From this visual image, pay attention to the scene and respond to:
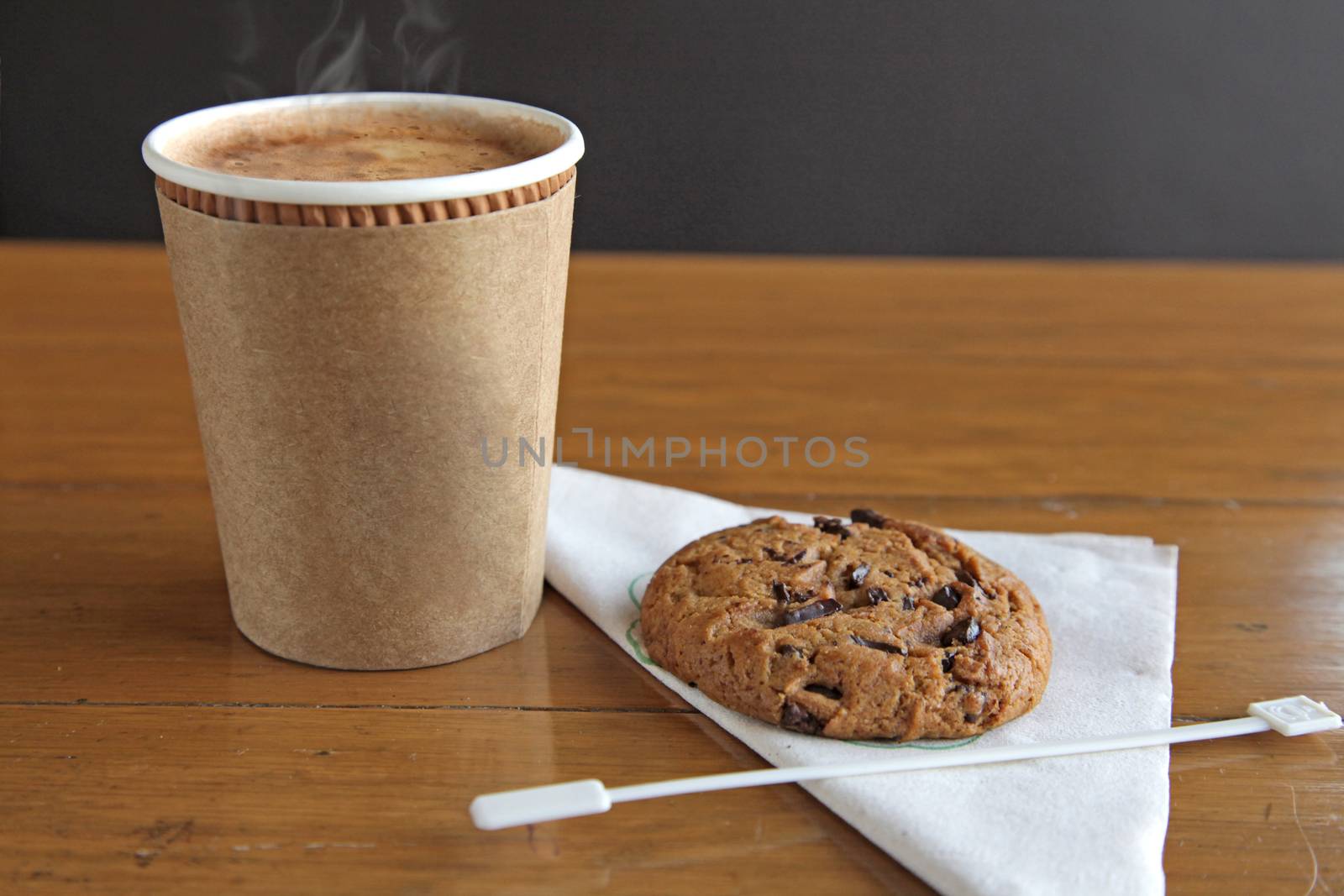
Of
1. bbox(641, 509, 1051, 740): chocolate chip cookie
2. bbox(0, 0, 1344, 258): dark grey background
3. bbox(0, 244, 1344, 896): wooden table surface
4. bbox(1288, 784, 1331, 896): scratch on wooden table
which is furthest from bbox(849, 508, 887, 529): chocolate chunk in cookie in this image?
bbox(0, 0, 1344, 258): dark grey background

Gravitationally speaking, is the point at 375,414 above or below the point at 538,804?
above

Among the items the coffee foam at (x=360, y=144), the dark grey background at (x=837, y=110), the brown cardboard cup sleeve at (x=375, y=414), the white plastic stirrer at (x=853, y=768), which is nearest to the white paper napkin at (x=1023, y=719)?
the white plastic stirrer at (x=853, y=768)

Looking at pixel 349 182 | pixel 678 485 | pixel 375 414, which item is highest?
pixel 349 182

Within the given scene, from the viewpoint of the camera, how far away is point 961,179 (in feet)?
5.85

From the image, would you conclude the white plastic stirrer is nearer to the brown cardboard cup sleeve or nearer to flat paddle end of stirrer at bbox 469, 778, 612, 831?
flat paddle end of stirrer at bbox 469, 778, 612, 831

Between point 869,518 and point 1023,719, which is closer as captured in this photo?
point 1023,719

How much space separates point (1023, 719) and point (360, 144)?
0.49 metres

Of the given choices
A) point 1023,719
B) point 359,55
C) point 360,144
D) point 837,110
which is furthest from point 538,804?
point 837,110

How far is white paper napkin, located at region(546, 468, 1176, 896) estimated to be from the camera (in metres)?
0.55

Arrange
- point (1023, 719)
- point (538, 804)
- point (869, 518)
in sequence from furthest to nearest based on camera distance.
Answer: point (869, 518) < point (1023, 719) < point (538, 804)

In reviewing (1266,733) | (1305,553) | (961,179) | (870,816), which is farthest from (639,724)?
(961,179)

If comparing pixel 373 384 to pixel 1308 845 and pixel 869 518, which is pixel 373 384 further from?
pixel 1308 845

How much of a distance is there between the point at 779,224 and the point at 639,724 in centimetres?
123

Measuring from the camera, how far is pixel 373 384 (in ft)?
2.10
